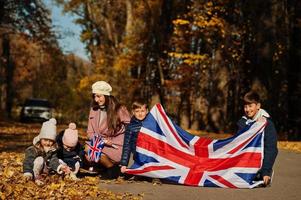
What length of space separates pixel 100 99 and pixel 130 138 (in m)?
0.88

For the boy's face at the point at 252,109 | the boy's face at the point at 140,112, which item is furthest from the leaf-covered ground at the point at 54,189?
the boy's face at the point at 252,109

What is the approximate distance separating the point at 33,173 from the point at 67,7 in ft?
131

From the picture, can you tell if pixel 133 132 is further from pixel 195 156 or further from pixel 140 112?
pixel 195 156

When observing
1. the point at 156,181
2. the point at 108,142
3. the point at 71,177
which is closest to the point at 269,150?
the point at 156,181

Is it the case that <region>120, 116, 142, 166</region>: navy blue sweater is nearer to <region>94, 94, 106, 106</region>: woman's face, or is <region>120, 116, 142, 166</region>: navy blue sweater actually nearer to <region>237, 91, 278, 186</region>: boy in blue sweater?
<region>94, 94, 106, 106</region>: woman's face

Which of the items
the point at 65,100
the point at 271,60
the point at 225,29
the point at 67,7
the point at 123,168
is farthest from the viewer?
the point at 65,100

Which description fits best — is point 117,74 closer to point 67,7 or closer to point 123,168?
point 67,7

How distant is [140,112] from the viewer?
10391 mm

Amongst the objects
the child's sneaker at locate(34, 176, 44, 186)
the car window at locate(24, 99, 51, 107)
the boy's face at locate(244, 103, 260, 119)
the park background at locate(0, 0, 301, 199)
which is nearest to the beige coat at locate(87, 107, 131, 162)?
the child's sneaker at locate(34, 176, 44, 186)

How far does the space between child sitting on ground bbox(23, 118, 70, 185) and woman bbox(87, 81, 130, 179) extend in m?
1.01

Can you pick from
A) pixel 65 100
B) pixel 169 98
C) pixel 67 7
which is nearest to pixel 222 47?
pixel 169 98

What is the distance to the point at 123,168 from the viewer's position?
9781 millimetres

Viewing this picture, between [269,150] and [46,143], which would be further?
[269,150]

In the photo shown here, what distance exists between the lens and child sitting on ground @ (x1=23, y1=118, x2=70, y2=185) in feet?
29.6
